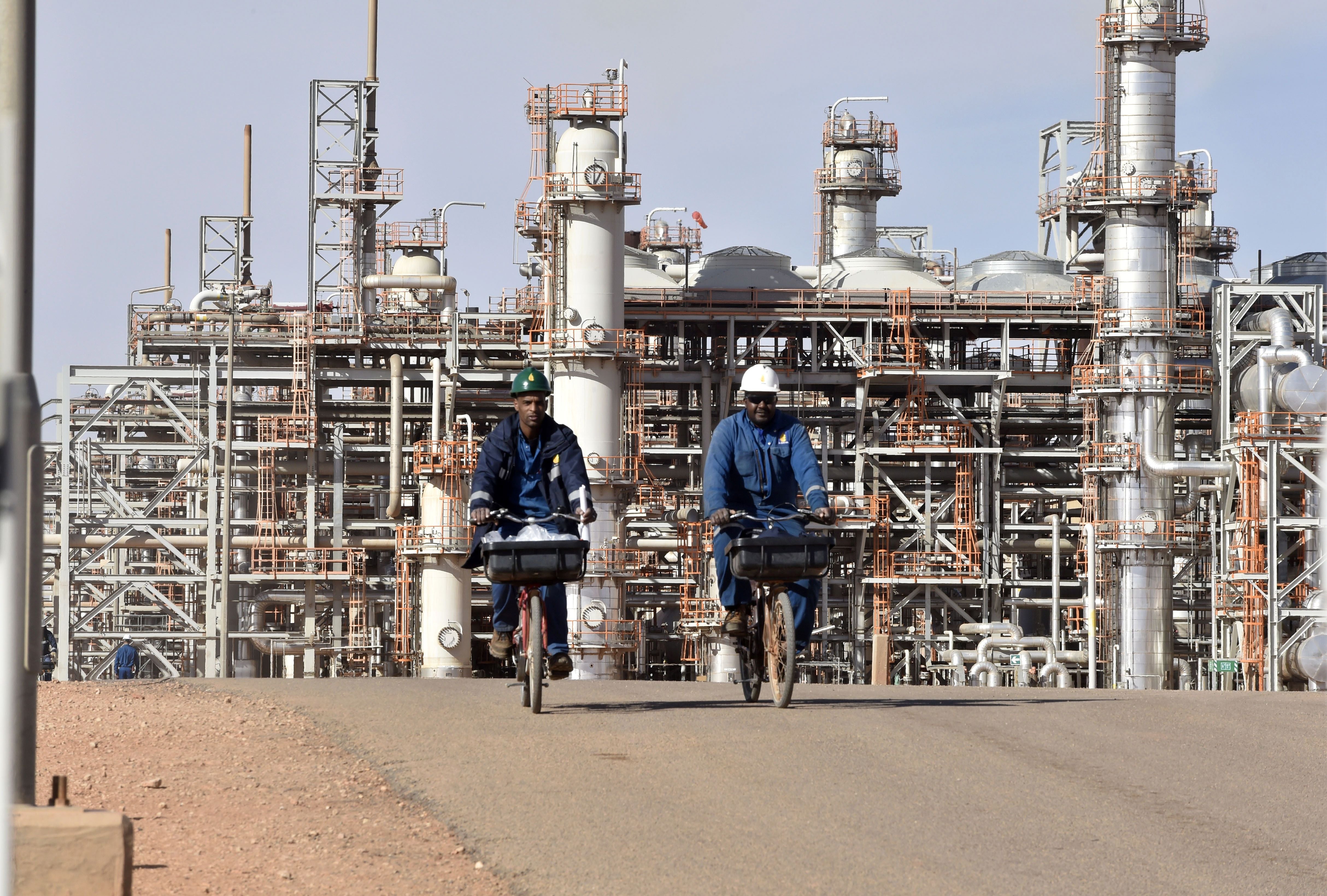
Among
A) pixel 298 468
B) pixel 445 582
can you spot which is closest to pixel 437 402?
pixel 445 582

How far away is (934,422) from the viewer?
4300 cm

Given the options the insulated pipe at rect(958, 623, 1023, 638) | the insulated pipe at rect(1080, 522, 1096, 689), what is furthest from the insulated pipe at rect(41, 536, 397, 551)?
the insulated pipe at rect(1080, 522, 1096, 689)

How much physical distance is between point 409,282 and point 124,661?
1275 cm

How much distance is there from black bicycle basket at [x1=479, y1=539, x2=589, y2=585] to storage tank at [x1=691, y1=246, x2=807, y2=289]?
1319 inches

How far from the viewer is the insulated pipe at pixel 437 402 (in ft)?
132

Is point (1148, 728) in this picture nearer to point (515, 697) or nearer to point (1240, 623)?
point (515, 697)

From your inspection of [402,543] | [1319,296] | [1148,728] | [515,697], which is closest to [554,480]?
[515,697]

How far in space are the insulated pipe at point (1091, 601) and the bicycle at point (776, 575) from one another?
26944 mm

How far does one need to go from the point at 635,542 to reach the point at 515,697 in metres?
29.7

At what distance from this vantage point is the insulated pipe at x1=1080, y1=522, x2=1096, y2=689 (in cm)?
3856

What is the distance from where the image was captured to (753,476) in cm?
1205

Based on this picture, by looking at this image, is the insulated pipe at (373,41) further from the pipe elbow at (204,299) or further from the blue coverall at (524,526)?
the blue coverall at (524,526)

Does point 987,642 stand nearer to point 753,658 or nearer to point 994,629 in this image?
point 994,629

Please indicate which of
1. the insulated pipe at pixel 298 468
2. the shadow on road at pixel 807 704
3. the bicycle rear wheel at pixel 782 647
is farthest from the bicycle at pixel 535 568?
the insulated pipe at pixel 298 468
